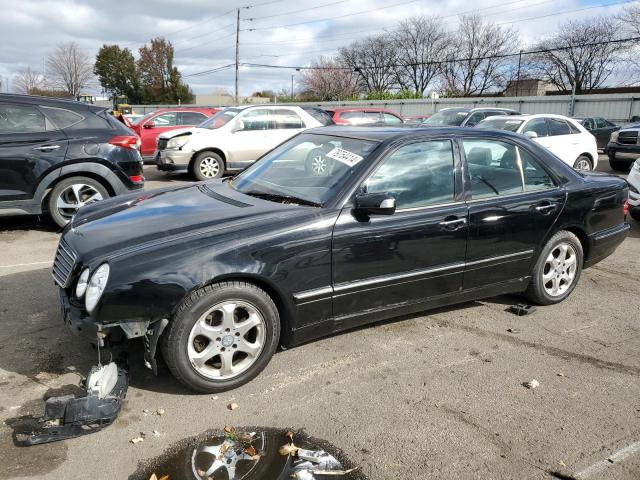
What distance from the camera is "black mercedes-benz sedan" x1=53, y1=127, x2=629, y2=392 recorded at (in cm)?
311

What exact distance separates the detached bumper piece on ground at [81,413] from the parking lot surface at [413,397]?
2.1 inches

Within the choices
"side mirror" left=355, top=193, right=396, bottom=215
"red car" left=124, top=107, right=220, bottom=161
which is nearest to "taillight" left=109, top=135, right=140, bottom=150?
"side mirror" left=355, top=193, right=396, bottom=215

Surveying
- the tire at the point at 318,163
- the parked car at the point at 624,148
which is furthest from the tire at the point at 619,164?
the tire at the point at 318,163

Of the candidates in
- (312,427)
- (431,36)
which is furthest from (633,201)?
(431,36)

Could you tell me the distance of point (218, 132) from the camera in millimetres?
12047

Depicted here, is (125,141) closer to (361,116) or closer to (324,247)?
(324,247)

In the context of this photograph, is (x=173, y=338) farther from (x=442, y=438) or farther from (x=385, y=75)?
(x=385, y=75)

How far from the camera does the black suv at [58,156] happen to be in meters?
6.77

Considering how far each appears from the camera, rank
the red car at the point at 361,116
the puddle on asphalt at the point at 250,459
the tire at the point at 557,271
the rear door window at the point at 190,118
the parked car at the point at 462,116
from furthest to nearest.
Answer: the rear door window at the point at 190,118 → the parked car at the point at 462,116 → the red car at the point at 361,116 → the tire at the point at 557,271 → the puddle on asphalt at the point at 250,459

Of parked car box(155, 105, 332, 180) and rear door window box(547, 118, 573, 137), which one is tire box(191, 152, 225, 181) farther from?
rear door window box(547, 118, 573, 137)

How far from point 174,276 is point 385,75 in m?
69.5

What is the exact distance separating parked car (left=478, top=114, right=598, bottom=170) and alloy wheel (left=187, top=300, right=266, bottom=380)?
945cm

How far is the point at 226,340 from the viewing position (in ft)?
10.7

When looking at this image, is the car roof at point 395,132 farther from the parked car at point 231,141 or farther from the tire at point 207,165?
the tire at point 207,165
